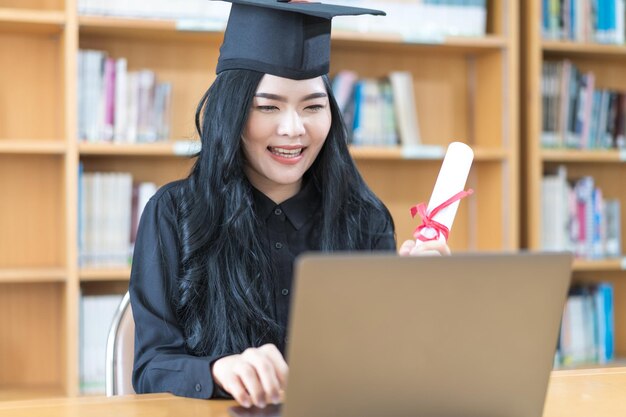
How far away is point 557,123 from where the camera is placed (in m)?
3.37

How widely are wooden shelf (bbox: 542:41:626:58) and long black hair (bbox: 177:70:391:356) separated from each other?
5.85ft

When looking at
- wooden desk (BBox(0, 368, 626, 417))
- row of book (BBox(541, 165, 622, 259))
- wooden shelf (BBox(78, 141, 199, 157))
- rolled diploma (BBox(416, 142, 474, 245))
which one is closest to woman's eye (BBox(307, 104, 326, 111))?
rolled diploma (BBox(416, 142, 474, 245))

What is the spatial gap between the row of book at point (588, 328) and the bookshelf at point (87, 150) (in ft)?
1.46

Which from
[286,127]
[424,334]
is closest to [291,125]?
[286,127]

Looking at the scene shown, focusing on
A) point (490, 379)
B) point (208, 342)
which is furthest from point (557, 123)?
point (490, 379)

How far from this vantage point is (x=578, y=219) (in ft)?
11.2

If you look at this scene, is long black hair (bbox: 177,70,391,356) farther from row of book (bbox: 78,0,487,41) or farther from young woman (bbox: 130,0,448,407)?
row of book (bbox: 78,0,487,41)

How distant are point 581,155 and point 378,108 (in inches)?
30.7

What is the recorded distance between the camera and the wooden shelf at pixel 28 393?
2.86m

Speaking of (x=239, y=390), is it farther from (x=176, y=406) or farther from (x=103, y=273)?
(x=103, y=273)

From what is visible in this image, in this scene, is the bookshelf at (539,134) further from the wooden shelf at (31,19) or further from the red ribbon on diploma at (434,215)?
the red ribbon on diploma at (434,215)

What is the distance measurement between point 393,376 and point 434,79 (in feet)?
8.89

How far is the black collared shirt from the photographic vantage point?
1338 millimetres

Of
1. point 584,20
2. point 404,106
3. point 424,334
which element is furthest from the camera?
point 584,20
